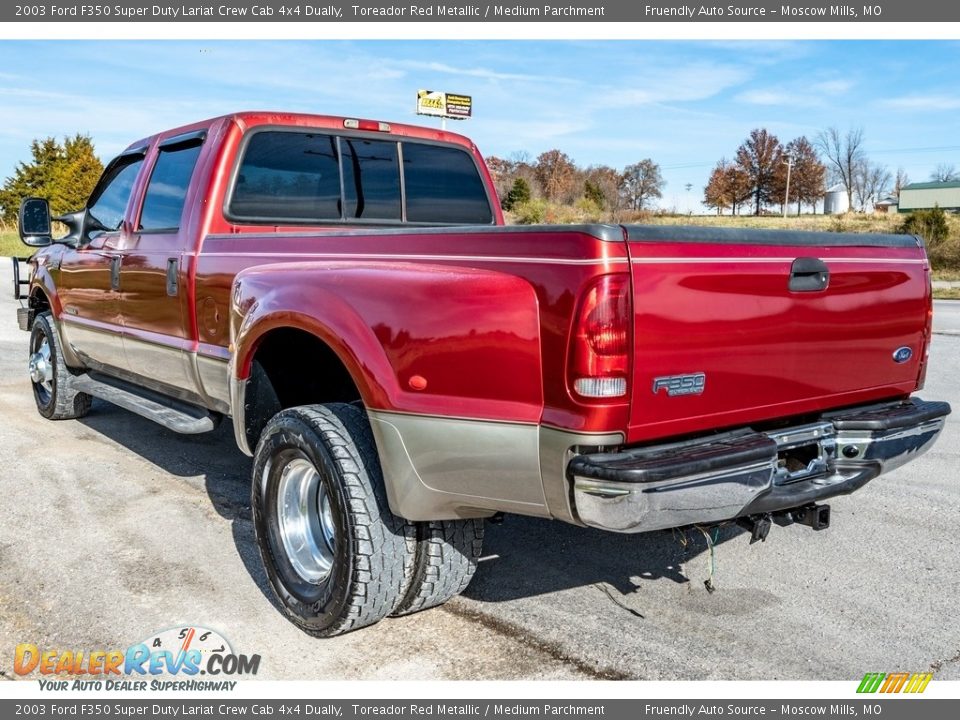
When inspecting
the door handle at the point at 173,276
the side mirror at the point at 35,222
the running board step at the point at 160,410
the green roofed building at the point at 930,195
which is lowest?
the running board step at the point at 160,410

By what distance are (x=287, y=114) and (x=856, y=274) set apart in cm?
300

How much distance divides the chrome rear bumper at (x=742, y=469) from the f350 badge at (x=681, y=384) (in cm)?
18

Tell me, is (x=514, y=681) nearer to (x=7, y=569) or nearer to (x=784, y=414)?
(x=784, y=414)

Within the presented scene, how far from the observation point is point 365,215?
4895 millimetres

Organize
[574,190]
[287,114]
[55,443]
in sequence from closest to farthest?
[287,114] < [55,443] < [574,190]

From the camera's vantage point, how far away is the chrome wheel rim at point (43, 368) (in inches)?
262

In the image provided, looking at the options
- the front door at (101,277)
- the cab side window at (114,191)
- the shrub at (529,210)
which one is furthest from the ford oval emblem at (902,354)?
the shrub at (529,210)

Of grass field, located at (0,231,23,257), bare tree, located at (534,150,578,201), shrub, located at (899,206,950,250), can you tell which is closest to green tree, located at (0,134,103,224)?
A: grass field, located at (0,231,23,257)

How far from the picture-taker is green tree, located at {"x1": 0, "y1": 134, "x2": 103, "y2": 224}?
48500 mm

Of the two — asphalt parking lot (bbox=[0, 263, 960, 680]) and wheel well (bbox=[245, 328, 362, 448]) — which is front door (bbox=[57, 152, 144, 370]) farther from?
wheel well (bbox=[245, 328, 362, 448])

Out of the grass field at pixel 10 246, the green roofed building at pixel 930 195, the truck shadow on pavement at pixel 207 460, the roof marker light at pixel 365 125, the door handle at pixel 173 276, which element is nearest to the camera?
the truck shadow on pavement at pixel 207 460

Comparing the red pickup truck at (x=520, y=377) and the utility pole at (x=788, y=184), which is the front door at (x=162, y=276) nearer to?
A: the red pickup truck at (x=520, y=377)

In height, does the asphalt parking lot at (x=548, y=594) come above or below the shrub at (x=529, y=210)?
below

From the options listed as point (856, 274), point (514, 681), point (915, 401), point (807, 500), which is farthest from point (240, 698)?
point (915, 401)
